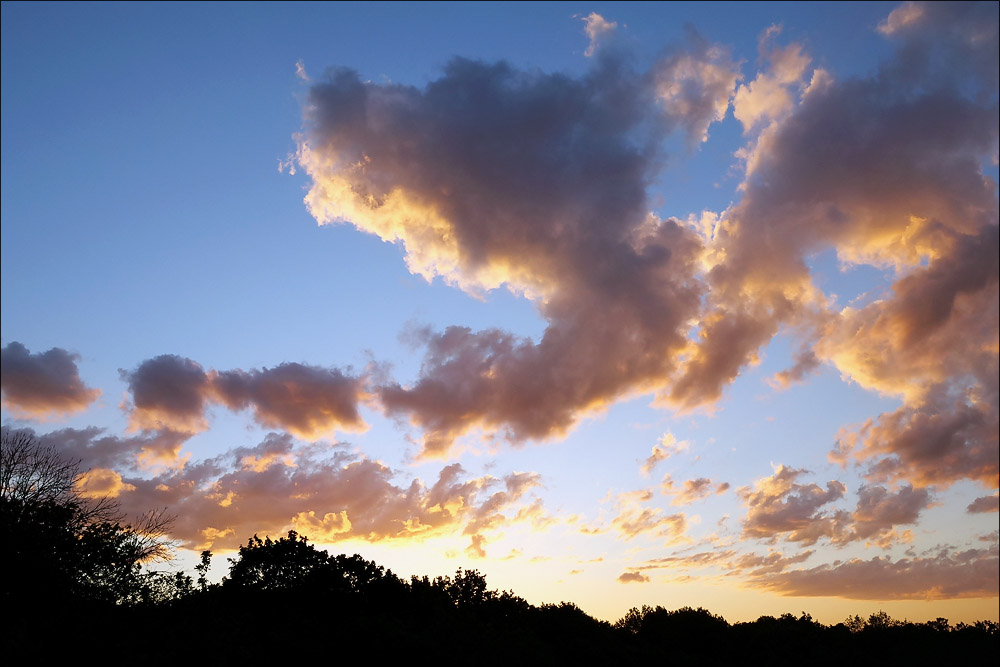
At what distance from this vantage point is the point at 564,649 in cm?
5603

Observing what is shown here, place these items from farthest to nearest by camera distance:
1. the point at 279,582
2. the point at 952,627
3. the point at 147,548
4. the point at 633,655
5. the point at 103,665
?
the point at 952,627 → the point at 633,655 → the point at 279,582 → the point at 147,548 → the point at 103,665

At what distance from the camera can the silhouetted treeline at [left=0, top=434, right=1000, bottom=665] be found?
32.7m

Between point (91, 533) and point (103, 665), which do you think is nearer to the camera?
point (103, 665)

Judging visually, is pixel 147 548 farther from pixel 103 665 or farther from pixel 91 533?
pixel 103 665

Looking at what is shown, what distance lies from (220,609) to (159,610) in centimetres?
521

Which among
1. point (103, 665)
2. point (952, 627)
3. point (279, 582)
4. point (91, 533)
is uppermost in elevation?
point (91, 533)

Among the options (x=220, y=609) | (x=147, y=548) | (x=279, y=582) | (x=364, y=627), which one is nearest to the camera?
(x=364, y=627)

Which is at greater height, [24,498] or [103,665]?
[24,498]

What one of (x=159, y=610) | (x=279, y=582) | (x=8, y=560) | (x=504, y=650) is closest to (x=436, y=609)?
(x=504, y=650)

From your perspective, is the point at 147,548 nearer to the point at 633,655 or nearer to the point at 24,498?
the point at 24,498

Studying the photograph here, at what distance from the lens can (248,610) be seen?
46.2 metres

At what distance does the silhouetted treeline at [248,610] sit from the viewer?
32.7 meters

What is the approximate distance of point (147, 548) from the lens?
47906mm

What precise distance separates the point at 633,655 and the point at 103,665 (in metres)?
47.3
